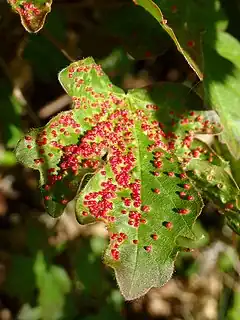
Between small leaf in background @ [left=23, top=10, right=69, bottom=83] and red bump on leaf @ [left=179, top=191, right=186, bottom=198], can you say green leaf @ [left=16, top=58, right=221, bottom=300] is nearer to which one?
red bump on leaf @ [left=179, top=191, right=186, bottom=198]

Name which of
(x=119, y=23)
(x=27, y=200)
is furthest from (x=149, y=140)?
(x=27, y=200)

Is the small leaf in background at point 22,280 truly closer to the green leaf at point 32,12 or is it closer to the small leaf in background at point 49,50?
the small leaf in background at point 49,50

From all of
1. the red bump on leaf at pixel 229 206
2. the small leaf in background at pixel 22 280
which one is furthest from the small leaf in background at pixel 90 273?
the red bump on leaf at pixel 229 206

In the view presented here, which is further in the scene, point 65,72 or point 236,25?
point 236,25

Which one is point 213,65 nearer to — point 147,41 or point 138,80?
point 147,41

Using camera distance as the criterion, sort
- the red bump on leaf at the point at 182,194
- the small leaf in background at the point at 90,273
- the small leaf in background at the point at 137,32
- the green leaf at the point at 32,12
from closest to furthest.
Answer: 1. the green leaf at the point at 32,12
2. the red bump on leaf at the point at 182,194
3. the small leaf in background at the point at 137,32
4. the small leaf in background at the point at 90,273

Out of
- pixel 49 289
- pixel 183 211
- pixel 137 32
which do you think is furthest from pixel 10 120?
pixel 183 211

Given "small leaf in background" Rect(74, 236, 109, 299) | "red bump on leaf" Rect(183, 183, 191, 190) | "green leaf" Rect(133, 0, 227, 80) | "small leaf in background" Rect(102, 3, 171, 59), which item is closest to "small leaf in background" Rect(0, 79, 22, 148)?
"small leaf in background" Rect(102, 3, 171, 59)

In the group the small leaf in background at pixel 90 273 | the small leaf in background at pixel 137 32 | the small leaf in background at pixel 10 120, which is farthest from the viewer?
the small leaf in background at pixel 90 273
